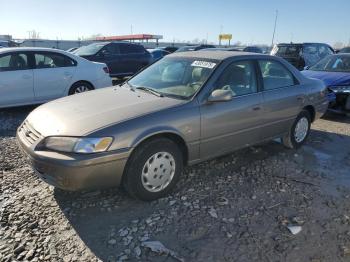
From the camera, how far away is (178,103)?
3.88 m

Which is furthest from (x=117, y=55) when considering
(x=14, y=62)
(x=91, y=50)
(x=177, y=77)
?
(x=177, y=77)

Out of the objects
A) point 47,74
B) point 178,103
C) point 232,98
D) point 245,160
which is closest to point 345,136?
point 245,160

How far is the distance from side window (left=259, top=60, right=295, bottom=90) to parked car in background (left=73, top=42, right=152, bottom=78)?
8494 mm

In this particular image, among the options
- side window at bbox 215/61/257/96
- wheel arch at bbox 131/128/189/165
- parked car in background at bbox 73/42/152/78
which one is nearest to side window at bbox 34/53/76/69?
parked car in background at bbox 73/42/152/78

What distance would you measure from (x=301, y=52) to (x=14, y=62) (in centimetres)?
1140

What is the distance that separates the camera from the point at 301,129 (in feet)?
18.6

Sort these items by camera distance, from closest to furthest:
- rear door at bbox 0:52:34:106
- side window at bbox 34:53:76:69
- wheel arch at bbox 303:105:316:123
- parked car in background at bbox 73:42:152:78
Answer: wheel arch at bbox 303:105:316:123 < rear door at bbox 0:52:34:106 < side window at bbox 34:53:76:69 < parked car in background at bbox 73:42:152:78

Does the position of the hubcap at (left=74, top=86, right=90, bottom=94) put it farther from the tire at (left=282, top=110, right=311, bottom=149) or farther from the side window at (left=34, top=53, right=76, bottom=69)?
the tire at (left=282, top=110, right=311, bottom=149)

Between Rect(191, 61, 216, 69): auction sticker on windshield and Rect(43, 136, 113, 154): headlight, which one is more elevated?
Rect(191, 61, 216, 69): auction sticker on windshield

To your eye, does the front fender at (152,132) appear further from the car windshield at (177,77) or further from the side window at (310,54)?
the side window at (310,54)

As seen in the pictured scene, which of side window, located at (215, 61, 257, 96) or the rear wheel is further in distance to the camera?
the rear wheel

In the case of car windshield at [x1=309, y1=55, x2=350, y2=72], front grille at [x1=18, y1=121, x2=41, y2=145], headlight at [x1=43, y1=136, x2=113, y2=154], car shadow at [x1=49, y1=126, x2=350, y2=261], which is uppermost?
car windshield at [x1=309, y1=55, x2=350, y2=72]

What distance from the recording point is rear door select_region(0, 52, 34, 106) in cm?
720

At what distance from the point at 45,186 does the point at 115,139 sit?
135 centimetres
